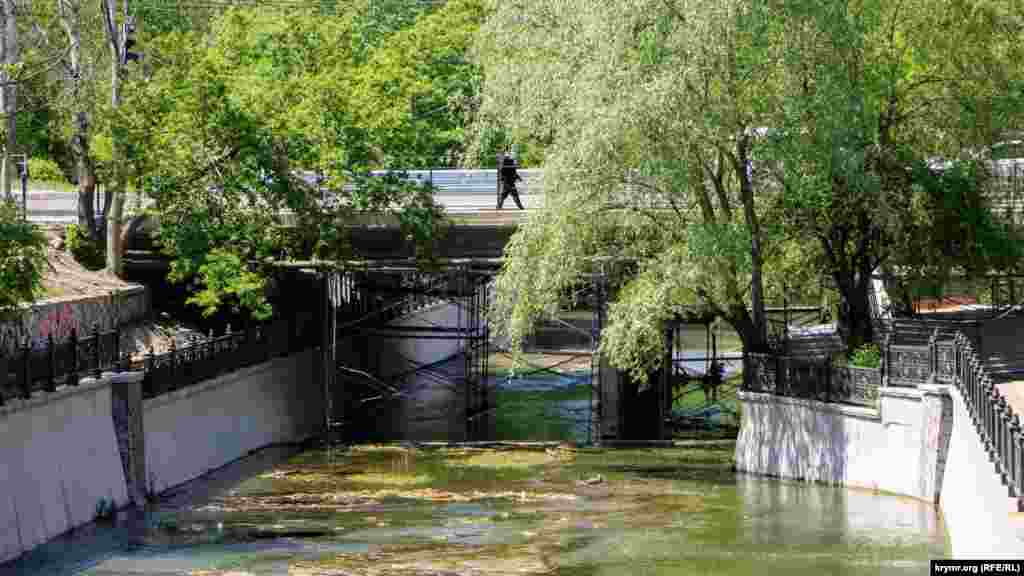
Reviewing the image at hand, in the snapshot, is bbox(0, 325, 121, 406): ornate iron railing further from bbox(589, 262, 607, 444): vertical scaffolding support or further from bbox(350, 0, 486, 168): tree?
bbox(350, 0, 486, 168): tree

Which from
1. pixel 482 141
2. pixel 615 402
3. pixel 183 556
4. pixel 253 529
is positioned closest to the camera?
pixel 183 556

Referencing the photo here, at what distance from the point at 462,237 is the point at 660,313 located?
12596 mm

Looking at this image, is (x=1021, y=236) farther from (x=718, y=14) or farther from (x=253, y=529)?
(x=253, y=529)

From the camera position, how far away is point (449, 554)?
1152 inches

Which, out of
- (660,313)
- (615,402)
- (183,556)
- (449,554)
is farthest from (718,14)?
(615,402)

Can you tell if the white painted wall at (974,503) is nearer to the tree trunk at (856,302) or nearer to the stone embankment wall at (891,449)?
the stone embankment wall at (891,449)

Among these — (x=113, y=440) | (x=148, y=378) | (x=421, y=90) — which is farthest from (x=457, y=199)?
(x=113, y=440)

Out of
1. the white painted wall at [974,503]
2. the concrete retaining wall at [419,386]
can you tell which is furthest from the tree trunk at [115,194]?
the white painted wall at [974,503]

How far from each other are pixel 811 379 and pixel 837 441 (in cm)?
140

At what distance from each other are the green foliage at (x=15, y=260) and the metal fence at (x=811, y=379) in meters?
14.8

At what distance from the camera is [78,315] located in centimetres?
4047

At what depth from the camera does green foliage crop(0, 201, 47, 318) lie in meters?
29.1

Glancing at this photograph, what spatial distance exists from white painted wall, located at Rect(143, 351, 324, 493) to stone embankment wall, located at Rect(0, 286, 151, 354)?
2.64 m

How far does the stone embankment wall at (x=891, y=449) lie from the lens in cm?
2658
